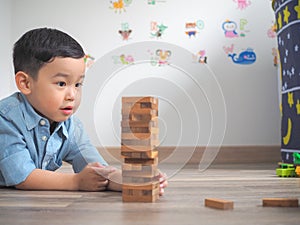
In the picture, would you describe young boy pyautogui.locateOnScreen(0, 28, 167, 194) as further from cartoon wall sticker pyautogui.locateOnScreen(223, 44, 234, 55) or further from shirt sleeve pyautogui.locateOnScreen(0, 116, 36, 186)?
cartoon wall sticker pyautogui.locateOnScreen(223, 44, 234, 55)

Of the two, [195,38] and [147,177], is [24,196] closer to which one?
[147,177]

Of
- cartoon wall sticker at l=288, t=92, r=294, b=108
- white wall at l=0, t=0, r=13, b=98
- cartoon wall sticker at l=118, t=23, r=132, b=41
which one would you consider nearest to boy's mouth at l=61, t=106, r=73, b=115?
cartoon wall sticker at l=288, t=92, r=294, b=108

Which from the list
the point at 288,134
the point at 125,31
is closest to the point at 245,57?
the point at 125,31

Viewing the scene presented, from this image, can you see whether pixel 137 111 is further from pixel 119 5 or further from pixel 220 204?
pixel 119 5

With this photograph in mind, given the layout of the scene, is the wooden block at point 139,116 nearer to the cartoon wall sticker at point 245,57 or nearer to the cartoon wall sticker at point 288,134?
the cartoon wall sticker at point 288,134

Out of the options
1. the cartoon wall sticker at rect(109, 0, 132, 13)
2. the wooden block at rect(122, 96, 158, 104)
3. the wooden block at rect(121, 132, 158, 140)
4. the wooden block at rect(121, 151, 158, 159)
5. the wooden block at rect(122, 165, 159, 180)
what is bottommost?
the wooden block at rect(122, 165, 159, 180)

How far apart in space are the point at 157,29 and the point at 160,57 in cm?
156

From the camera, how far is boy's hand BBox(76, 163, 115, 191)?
0.93 meters

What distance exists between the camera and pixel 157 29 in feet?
7.57

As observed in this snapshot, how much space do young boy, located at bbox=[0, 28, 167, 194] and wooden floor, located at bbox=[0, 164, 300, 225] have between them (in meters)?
0.04

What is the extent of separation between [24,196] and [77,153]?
279 millimetres

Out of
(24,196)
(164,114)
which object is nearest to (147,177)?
(24,196)

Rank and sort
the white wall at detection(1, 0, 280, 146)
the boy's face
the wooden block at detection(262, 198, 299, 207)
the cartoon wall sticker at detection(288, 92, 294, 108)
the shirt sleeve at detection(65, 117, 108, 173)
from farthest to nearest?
1. the white wall at detection(1, 0, 280, 146)
2. the cartoon wall sticker at detection(288, 92, 294, 108)
3. the shirt sleeve at detection(65, 117, 108, 173)
4. the boy's face
5. the wooden block at detection(262, 198, 299, 207)

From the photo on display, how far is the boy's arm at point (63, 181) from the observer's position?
94 centimetres
